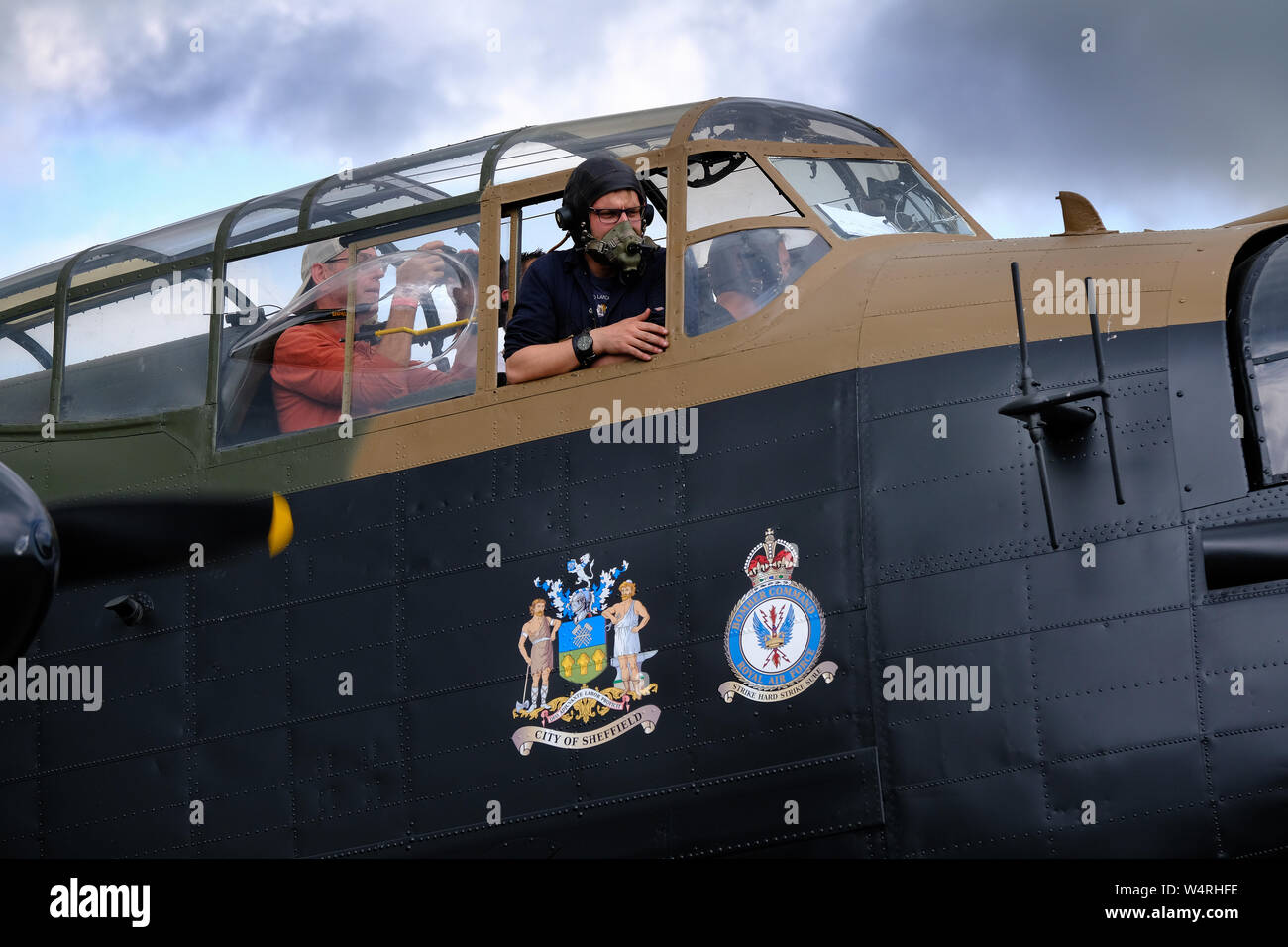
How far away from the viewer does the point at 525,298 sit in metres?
8.21

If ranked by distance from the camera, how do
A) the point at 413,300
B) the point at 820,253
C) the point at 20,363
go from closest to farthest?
the point at 820,253
the point at 413,300
the point at 20,363

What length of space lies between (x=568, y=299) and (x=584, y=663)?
205 centimetres

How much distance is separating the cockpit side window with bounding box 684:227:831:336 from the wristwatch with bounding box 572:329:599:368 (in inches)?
19.3

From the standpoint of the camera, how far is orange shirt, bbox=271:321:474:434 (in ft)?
27.7

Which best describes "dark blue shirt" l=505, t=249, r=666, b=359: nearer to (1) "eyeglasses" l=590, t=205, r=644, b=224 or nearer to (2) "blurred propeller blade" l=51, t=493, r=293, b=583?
(1) "eyeglasses" l=590, t=205, r=644, b=224

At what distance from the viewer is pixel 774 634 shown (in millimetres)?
7078

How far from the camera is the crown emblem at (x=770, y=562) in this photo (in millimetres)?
7117

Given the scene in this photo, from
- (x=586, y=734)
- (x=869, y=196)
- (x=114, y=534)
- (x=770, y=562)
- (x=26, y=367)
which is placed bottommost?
(x=586, y=734)

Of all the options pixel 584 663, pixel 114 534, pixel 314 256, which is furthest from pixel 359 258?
pixel 584 663

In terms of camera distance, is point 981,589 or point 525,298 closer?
point 981,589

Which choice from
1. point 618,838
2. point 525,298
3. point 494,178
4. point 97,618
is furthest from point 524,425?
point 97,618

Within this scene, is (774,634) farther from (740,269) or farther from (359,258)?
(359,258)

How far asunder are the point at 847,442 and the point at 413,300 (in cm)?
279
